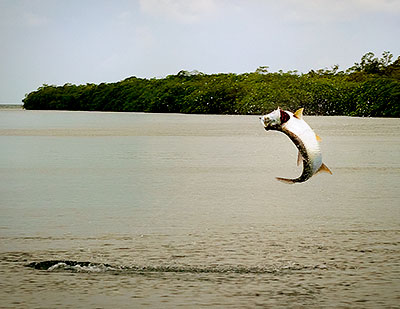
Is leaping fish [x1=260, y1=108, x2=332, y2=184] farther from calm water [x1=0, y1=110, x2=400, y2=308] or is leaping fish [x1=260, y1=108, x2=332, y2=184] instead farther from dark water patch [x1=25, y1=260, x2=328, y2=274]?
dark water patch [x1=25, y1=260, x2=328, y2=274]

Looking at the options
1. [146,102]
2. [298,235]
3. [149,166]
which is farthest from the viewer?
[146,102]

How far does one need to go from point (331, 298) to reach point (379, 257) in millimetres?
1899

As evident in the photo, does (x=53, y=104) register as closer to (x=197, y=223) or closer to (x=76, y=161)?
(x=76, y=161)

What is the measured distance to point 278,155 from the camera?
27594 millimetres

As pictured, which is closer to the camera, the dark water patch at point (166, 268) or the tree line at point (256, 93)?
the dark water patch at point (166, 268)

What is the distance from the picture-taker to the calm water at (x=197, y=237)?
803 centimetres

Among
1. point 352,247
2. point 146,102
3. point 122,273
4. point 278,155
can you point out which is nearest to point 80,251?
point 122,273

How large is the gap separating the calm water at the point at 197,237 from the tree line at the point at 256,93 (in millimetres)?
58787

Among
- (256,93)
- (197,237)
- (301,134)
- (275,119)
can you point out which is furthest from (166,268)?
(256,93)

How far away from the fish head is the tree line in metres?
70.2

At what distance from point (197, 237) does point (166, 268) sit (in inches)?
76.1

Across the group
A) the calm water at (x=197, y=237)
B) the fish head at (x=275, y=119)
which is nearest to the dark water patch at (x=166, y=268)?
the calm water at (x=197, y=237)

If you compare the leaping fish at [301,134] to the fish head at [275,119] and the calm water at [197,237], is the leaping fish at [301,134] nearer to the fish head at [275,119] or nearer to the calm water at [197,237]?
the fish head at [275,119]

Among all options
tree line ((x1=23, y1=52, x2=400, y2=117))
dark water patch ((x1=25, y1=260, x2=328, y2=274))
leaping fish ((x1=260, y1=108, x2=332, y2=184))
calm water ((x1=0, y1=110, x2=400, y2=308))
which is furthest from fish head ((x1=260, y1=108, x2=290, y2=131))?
tree line ((x1=23, y1=52, x2=400, y2=117))
